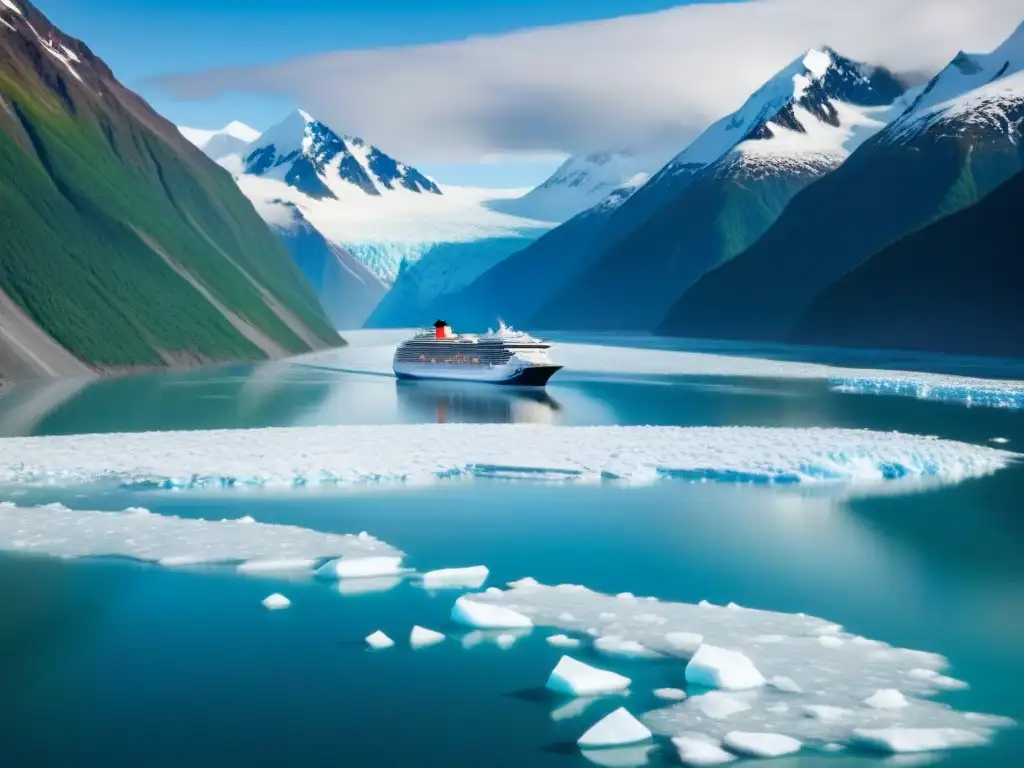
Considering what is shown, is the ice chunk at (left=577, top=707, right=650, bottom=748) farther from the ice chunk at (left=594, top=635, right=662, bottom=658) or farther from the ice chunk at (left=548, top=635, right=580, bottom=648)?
the ice chunk at (left=548, top=635, right=580, bottom=648)

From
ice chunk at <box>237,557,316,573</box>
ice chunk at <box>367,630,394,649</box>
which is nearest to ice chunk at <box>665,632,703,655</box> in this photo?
ice chunk at <box>367,630,394,649</box>

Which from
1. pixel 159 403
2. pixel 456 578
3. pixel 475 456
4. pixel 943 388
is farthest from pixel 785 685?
pixel 943 388

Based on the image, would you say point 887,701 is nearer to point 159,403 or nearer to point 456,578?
point 456,578

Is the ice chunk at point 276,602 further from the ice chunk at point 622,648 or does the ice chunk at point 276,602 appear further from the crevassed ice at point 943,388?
the crevassed ice at point 943,388

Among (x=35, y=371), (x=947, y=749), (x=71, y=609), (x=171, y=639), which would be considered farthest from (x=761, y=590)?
(x=35, y=371)

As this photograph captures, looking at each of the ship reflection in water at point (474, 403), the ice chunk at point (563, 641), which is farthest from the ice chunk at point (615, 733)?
the ship reflection in water at point (474, 403)

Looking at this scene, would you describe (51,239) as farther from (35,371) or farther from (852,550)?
(852,550)

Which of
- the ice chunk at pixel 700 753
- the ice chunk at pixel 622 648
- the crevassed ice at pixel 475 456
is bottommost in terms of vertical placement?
the ice chunk at pixel 700 753
